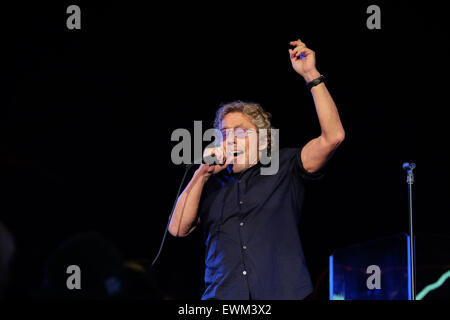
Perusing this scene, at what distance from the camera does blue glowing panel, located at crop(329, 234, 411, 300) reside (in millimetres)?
2818

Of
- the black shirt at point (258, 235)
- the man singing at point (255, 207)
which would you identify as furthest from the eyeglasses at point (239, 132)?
the black shirt at point (258, 235)

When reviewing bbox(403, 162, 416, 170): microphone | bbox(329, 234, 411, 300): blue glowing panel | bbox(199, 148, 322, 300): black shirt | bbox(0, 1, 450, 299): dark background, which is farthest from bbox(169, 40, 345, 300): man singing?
bbox(0, 1, 450, 299): dark background

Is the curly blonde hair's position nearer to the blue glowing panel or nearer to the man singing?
the man singing

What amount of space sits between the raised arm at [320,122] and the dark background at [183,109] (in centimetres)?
156

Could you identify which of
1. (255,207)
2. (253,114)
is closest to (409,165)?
(253,114)

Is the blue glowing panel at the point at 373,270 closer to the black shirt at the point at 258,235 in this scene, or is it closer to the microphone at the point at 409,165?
the microphone at the point at 409,165

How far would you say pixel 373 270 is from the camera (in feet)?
9.70

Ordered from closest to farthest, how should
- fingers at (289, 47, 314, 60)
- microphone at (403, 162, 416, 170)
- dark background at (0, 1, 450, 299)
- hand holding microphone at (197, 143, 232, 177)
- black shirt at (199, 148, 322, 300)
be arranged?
black shirt at (199, 148, 322, 300), fingers at (289, 47, 314, 60), hand holding microphone at (197, 143, 232, 177), microphone at (403, 162, 416, 170), dark background at (0, 1, 450, 299)

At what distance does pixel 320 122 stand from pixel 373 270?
4.59 feet

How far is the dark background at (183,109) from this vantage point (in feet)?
11.2

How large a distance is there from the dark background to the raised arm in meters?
1.56

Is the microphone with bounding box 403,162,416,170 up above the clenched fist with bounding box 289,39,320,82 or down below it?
below

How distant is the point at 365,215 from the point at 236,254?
77.7 inches
